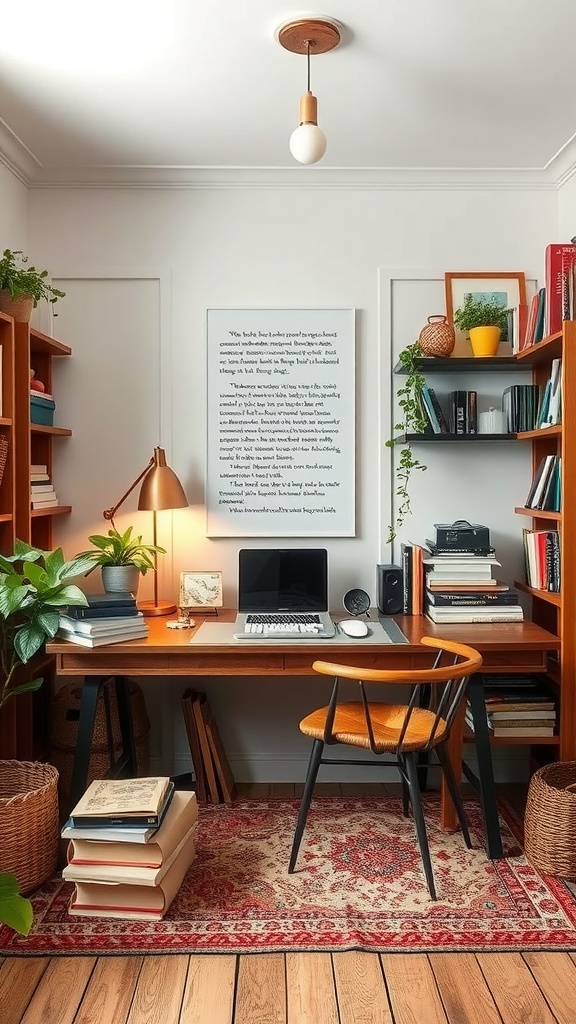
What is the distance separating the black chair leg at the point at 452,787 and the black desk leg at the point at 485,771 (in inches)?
2.9

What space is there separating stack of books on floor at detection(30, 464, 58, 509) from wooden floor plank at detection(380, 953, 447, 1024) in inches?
78.3

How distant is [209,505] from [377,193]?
1506 millimetres

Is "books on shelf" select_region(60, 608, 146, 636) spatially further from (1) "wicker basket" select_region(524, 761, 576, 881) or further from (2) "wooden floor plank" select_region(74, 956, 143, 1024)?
(1) "wicker basket" select_region(524, 761, 576, 881)

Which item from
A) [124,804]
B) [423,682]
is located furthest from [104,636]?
[423,682]

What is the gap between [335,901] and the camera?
8.02 feet

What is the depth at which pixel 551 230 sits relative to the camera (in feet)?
11.3

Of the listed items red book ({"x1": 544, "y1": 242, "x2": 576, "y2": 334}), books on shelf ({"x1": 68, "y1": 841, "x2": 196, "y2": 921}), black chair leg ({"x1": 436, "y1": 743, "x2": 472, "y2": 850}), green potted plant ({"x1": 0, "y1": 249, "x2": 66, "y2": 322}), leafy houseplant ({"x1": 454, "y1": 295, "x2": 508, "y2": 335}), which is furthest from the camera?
leafy houseplant ({"x1": 454, "y1": 295, "x2": 508, "y2": 335})

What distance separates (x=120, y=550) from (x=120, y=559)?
0.04 m

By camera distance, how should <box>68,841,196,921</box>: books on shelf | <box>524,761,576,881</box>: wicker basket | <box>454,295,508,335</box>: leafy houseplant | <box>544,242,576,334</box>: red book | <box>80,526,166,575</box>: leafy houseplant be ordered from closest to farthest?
<box>68,841,196,921</box>: books on shelf, <box>524,761,576,881</box>: wicker basket, <box>544,242,576,334</box>: red book, <box>80,526,166,575</box>: leafy houseplant, <box>454,295,508,335</box>: leafy houseplant

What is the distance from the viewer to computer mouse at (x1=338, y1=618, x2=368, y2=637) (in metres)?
2.84

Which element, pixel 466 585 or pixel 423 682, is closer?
pixel 423 682

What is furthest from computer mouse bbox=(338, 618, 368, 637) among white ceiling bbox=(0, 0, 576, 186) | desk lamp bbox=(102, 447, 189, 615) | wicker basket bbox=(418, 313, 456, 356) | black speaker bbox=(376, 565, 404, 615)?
white ceiling bbox=(0, 0, 576, 186)

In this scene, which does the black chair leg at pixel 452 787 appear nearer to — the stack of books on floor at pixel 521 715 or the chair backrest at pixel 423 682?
the chair backrest at pixel 423 682

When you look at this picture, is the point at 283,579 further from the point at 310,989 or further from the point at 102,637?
the point at 310,989
